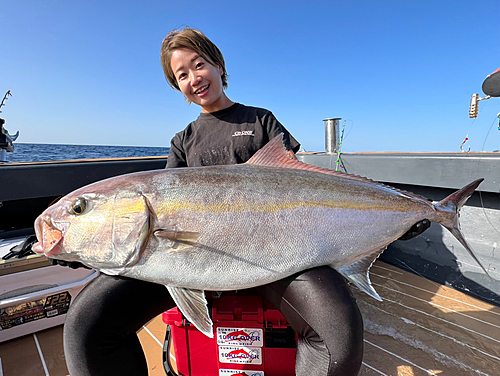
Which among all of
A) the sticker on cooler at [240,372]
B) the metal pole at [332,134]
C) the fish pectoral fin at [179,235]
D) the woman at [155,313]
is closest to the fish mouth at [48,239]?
the woman at [155,313]

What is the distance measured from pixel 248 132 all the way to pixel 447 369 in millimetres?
2008

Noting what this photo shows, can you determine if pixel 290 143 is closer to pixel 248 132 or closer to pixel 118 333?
pixel 248 132

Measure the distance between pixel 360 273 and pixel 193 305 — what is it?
0.89 meters

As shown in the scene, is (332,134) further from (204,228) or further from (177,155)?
(204,228)

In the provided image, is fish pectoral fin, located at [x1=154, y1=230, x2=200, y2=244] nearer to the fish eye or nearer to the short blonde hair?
the fish eye

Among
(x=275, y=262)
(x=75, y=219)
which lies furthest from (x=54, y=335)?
(x=275, y=262)

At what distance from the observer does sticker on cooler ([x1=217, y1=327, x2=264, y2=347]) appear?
1468mm

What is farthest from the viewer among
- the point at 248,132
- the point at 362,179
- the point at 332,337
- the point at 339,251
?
the point at 248,132

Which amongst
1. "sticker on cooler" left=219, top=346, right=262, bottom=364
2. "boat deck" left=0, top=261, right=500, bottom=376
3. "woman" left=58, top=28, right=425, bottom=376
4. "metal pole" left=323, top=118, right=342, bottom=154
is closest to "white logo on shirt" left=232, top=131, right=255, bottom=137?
"woman" left=58, top=28, right=425, bottom=376

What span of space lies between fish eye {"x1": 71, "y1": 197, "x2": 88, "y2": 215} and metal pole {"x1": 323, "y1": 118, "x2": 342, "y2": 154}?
3.54 meters

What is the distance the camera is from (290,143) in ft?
6.17

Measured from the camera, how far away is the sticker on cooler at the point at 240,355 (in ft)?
4.89

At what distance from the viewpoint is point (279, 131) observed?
184cm

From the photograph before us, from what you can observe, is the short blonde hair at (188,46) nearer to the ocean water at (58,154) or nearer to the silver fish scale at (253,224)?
the silver fish scale at (253,224)
